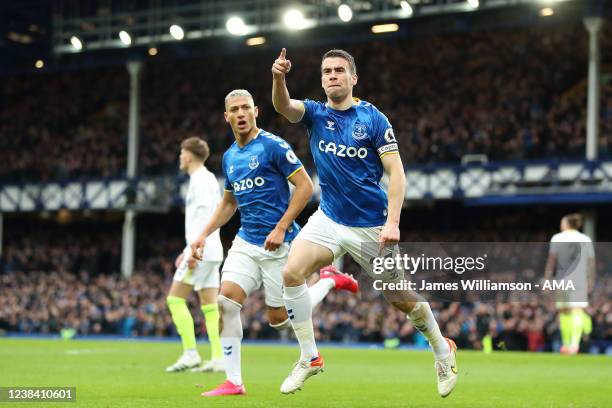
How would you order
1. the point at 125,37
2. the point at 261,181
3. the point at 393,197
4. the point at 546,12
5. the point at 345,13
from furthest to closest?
the point at 125,37, the point at 345,13, the point at 546,12, the point at 261,181, the point at 393,197

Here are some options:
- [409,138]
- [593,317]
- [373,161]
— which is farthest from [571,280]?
[409,138]

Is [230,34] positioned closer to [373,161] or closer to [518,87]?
[518,87]

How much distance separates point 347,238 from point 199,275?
4.60 meters

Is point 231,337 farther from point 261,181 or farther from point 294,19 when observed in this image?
point 294,19

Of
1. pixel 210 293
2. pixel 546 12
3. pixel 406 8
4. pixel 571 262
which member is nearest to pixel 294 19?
pixel 406 8

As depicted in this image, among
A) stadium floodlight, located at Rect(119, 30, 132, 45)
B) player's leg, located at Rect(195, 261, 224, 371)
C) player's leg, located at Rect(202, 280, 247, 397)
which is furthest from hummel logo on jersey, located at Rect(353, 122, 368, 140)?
stadium floodlight, located at Rect(119, 30, 132, 45)

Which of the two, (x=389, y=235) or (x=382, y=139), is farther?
(x=382, y=139)

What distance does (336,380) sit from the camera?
11086mm

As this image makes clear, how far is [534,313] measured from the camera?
23.1 m

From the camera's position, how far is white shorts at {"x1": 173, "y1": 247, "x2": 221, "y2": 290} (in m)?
12.2

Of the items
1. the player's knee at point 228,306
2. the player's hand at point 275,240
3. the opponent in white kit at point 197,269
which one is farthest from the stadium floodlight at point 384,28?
the player's hand at point 275,240

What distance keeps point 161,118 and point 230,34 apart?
670cm

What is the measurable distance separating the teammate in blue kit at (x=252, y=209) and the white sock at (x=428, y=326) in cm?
123

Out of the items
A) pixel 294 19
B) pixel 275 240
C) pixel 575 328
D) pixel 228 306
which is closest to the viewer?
pixel 275 240
